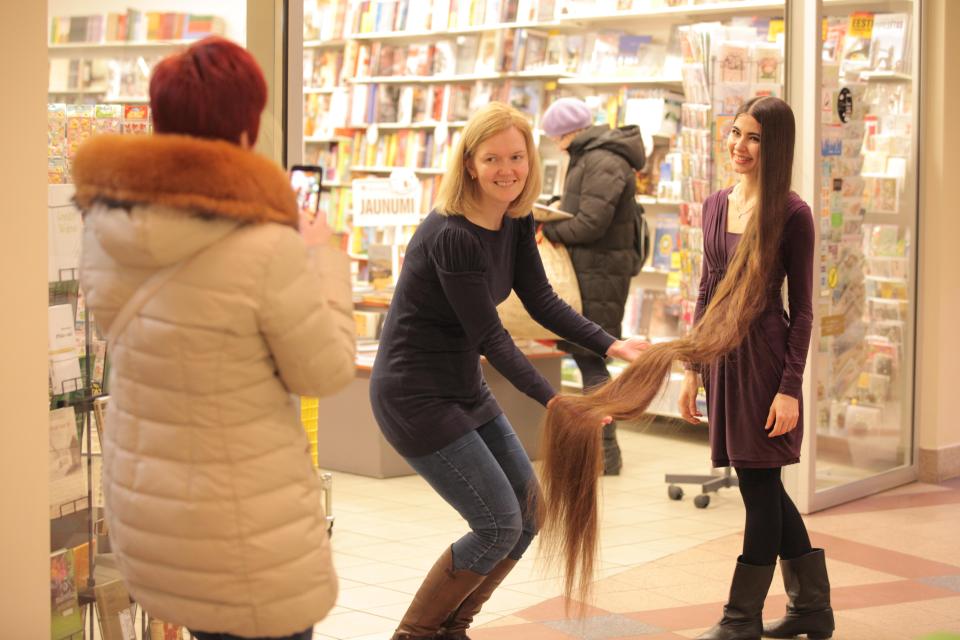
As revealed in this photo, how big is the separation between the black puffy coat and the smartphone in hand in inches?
140

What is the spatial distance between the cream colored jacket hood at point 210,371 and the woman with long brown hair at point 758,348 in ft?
4.54

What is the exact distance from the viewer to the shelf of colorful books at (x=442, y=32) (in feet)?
26.5

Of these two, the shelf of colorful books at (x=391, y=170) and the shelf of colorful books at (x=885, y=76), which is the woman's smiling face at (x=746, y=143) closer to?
the shelf of colorful books at (x=885, y=76)

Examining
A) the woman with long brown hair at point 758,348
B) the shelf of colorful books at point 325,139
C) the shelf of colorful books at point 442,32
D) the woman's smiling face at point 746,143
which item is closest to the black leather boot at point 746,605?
the woman with long brown hair at point 758,348

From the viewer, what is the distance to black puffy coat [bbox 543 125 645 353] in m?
5.75

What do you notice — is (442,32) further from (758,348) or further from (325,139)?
(758,348)

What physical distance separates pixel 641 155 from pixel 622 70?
1851 mm

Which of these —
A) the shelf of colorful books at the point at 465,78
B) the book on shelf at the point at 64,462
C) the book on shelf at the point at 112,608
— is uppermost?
the shelf of colorful books at the point at 465,78

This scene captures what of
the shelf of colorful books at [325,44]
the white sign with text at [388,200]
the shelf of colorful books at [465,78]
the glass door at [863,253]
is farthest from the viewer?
the shelf of colorful books at [325,44]

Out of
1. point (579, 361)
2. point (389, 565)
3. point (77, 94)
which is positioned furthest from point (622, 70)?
point (77, 94)

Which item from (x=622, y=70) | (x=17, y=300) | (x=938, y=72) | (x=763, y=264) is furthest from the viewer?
(x=622, y=70)

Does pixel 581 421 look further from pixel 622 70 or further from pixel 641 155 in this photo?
pixel 622 70

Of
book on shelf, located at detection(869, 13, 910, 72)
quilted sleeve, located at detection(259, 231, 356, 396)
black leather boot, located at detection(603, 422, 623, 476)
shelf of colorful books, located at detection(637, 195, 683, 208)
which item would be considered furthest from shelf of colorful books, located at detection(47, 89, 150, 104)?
shelf of colorful books, located at detection(637, 195, 683, 208)

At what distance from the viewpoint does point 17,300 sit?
2.71 meters
